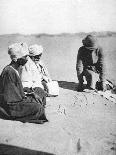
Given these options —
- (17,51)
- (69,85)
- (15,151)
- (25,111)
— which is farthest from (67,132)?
(69,85)

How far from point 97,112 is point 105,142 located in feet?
4.00

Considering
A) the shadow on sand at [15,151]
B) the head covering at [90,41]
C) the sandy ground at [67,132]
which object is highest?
the head covering at [90,41]

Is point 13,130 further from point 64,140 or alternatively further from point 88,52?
point 88,52

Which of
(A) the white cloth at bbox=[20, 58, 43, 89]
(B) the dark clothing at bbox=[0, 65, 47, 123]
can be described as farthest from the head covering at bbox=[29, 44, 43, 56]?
(B) the dark clothing at bbox=[0, 65, 47, 123]

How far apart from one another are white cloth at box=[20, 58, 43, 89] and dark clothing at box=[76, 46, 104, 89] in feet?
3.36

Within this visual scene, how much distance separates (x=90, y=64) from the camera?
6.25m

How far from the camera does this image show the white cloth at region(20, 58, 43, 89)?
522 centimetres

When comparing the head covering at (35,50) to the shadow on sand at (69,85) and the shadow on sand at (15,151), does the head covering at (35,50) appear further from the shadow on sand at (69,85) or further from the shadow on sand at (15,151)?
the shadow on sand at (15,151)

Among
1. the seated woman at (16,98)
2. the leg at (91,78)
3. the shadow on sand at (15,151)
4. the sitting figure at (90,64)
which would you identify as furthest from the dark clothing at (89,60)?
the shadow on sand at (15,151)

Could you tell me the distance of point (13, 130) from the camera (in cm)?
390

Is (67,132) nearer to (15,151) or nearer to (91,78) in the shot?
(15,151)

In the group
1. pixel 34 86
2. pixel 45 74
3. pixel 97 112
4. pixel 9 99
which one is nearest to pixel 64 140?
pixel 9 99

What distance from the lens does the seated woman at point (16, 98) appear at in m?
4.04

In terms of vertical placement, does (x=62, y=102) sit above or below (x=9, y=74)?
below
